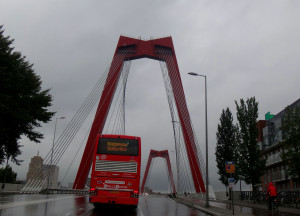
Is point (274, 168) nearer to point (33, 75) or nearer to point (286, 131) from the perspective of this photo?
point (286, 131)

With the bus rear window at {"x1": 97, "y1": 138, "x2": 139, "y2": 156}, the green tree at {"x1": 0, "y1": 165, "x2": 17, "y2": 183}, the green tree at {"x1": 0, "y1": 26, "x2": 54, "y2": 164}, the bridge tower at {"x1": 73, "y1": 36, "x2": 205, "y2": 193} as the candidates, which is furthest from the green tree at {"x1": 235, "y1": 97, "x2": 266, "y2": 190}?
the green tree at {"x1": 0, "y1": 165, "x2": 17, "y2": 183}

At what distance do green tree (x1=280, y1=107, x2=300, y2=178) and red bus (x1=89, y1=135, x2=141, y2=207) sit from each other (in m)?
9.42

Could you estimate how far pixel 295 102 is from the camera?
1560 inches

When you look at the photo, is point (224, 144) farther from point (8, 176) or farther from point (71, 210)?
point (8, 176)

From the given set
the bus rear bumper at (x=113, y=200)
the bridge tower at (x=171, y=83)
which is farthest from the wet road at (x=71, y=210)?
the bridge tower at (x=171, y=83)

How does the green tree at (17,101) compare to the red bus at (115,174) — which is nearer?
the red bus at (115,174)

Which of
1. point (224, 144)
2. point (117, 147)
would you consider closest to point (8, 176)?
point (224, 144)

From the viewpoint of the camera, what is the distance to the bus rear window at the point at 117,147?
1519 cm

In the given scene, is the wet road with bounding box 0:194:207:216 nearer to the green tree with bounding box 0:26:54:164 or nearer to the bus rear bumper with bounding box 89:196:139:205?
the bus rear bumper with bounding box 89:196:139:205

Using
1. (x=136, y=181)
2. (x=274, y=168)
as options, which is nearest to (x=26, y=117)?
(x=136, y=181)

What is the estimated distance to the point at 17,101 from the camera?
2478cm

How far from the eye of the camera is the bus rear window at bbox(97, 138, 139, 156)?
49.8 ft

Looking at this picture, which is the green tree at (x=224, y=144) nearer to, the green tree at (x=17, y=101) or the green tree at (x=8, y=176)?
the green tree at (x=17, y=101)

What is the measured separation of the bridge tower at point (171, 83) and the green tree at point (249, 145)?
716 centimetres
